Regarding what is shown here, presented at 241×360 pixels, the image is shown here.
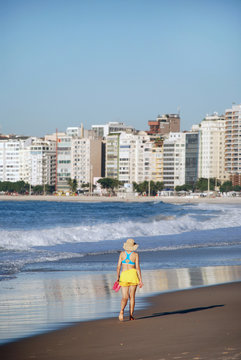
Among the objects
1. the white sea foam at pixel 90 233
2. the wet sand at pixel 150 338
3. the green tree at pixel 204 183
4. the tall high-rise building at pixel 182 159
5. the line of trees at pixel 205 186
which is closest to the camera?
the wet sand at pixel 150 338

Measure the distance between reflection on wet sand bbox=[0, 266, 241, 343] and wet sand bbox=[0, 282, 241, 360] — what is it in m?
0.53

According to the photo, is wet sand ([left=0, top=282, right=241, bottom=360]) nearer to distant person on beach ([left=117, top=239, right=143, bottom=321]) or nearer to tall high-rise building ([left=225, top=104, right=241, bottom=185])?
distant person on beach ([left=117, top=239, right=143, bottom=321])

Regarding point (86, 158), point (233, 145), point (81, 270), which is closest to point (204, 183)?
point (233, 145)

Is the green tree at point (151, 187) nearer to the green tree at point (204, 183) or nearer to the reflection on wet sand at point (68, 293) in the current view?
the green tree at point (204, 183)

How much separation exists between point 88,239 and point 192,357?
2230 centimetres

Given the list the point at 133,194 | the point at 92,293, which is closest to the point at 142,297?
the point at 92,293

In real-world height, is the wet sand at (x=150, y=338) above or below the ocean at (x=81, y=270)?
above

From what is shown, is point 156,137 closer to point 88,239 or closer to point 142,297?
point 88,239

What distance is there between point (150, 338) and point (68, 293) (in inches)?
173

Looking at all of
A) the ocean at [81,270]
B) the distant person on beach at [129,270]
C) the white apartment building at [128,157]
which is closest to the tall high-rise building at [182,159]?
the white apartment building at [128,157]

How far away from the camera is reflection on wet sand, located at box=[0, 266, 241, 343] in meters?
10.3

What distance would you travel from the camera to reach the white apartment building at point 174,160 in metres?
182

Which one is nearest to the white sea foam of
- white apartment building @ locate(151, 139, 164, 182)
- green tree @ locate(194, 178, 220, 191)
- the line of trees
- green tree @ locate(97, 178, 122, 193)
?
green tree @ locate(194, 178, 220, 191)

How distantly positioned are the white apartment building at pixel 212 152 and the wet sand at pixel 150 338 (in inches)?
6711
